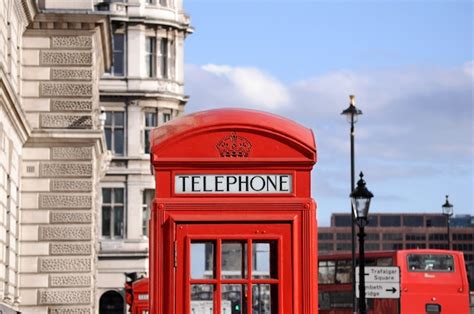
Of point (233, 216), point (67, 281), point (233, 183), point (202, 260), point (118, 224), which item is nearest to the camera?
point (202, 260)

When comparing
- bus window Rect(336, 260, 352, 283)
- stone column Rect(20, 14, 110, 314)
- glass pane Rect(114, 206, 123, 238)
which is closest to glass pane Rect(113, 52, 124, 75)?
glass pane Rect(114, 206, 123, 238)

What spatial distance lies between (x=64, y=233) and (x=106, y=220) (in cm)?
3026

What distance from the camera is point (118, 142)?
63250mm

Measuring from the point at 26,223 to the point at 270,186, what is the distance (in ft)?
65.1

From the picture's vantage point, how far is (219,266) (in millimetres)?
12453

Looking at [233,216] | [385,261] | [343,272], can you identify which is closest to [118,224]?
[343,272]

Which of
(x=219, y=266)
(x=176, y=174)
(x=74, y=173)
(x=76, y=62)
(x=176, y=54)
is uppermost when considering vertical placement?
(x=176, y=54)

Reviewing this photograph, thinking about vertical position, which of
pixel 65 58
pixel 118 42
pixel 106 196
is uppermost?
pixel 118 42

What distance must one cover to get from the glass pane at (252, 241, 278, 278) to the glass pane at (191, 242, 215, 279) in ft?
1.24

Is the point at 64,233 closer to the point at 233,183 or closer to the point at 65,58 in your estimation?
the point at 65,58

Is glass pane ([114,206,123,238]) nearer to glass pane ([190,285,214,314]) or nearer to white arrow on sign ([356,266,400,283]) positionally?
white arrow on sign ([356,266,400,283])

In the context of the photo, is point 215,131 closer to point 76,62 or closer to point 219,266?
point 219,266

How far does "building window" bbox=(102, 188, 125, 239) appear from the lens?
2446 inches

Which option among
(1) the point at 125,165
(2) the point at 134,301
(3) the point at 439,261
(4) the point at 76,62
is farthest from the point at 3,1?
(1) the point at 125,165
